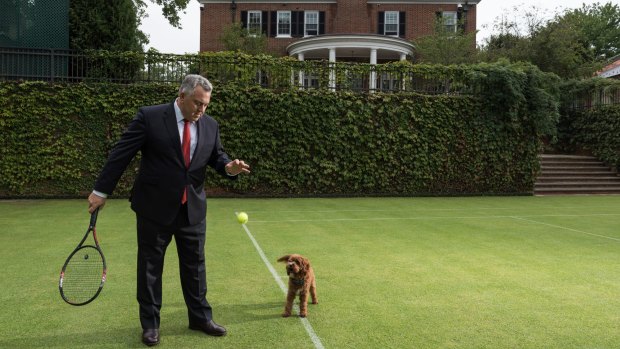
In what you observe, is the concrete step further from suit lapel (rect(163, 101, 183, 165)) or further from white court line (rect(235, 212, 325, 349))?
suit lapel (rect(163, 101, 183, 165))

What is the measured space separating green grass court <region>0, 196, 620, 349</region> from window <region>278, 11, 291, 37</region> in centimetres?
2382

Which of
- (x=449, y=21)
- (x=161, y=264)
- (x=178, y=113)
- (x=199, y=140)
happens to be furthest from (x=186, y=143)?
(x=449, y=21)

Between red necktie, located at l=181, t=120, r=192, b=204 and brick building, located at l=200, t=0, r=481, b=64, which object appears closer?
red necktie, located at l=181, t=120, r=192, b=204

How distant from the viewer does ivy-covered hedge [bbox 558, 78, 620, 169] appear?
69.6 ft

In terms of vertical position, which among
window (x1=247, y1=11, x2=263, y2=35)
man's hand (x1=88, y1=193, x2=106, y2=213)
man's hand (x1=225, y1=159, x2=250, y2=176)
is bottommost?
man's hand (x1=88, y1=193, x2=106, y2=213)

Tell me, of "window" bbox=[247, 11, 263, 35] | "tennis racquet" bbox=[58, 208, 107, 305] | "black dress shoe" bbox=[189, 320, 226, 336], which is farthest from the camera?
"window" bbox=[247, 11, 263, 35]

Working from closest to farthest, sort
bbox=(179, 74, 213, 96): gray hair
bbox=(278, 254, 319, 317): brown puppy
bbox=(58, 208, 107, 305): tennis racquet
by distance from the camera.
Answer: bbox=(179, 74, 213, 96): gray hair < bbox=(58, 208, 107, 305): tennis racquet < bbox=(278, 254, 319, 317): brown puppy

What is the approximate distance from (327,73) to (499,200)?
7.20 meters

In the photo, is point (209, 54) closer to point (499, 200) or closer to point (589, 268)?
point (499, 200)

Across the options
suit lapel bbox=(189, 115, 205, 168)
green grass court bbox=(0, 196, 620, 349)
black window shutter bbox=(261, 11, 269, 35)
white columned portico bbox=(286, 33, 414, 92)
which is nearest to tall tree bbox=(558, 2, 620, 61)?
white columned portico bbox=(286, 33, 414, 92)

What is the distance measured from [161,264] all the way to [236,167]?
1034 mm

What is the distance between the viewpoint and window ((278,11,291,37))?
110 feet

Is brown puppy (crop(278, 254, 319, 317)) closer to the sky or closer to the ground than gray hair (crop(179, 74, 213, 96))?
closer to the ground

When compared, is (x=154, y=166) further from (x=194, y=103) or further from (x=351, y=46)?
(x=351, y=46)
